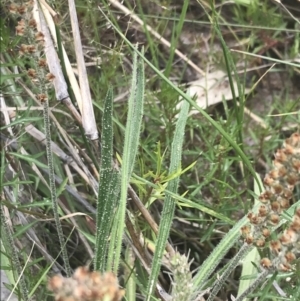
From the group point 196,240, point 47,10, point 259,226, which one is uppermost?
point 47,10

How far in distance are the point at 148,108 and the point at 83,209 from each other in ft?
1.20

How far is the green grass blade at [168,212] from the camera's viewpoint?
1.05m

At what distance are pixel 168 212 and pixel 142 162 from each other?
0.15 meters

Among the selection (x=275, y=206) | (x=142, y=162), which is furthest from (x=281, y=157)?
(x=142, y=162)

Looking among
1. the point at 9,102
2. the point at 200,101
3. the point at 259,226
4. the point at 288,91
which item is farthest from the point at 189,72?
the point at 259,226

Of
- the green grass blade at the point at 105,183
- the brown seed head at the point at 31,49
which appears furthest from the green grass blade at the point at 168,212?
the brown seed head at the point at 31,49

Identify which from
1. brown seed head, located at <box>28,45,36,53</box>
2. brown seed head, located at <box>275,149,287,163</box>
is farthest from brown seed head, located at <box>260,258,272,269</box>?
brown seed head, located at <box>28,45,36,53</box>

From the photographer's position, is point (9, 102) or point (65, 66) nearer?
point (65, 66)

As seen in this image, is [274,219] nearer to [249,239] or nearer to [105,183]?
[249,239]

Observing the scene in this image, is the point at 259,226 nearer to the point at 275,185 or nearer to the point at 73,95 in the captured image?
the point at 275,185

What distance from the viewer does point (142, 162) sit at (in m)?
1.19

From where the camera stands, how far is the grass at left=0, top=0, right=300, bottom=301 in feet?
3.39

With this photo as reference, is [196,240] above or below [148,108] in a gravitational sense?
below

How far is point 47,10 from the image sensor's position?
4.25 feet
